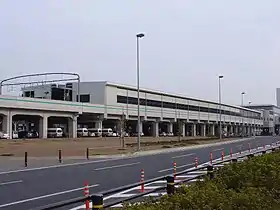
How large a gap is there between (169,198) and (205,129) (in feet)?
478

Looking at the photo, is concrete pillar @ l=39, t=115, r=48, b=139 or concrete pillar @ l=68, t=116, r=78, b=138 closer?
concrete pillar @ l=39, t=115, r=48, b=139

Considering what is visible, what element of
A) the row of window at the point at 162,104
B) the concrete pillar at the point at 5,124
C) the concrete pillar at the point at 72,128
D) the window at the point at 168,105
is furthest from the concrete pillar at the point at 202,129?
the concrete pillar at the point at 5,124

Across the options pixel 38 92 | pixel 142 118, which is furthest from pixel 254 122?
pixel 38 92

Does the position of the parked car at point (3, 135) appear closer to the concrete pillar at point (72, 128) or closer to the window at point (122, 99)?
the concrete pillar at point (72, 128)

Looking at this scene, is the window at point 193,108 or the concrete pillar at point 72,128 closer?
the concrete pillar at point 72,128

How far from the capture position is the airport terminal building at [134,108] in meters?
101

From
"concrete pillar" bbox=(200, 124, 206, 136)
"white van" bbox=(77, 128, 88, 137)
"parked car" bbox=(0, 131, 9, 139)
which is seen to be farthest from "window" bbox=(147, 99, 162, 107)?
"parked car" bbox=(0, 131, 9, 139)

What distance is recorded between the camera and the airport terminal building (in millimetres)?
101006

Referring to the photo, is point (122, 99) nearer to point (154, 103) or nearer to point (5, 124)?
point (154, 103)

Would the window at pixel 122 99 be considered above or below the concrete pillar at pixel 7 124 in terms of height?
above

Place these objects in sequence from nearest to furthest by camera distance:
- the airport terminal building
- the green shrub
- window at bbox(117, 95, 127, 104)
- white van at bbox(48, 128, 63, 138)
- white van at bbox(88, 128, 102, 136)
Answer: the green shrub → white van at bbox(48, 128, 63, 138) → white van at bbox(88, 128, 102, 136) → the airport terminal building → window at bbox(117, 95, 127, 104)

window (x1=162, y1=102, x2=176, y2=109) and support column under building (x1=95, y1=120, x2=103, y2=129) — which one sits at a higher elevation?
window (x1=162, y1=102, x2=176, y2=109)

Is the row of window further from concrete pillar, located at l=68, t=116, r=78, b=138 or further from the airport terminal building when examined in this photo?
concrete pillar, located at l=68, t=116, r=78, b=138

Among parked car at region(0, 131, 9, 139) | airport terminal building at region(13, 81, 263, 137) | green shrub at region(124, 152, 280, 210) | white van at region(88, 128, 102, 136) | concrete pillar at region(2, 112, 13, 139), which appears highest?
airport terminal building at region(13, 81, 263, 137)
